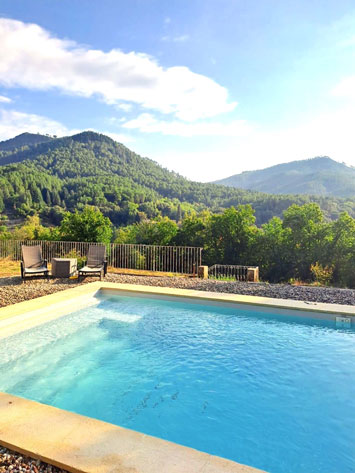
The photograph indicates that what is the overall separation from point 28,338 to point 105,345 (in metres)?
1.30

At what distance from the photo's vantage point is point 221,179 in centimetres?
18025

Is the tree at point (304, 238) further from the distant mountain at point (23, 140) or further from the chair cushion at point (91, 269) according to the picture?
the distant mountain at point (23, 140)

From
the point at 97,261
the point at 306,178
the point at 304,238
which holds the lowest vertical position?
the point at 97,261

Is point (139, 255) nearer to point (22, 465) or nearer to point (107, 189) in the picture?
point (22, 465)

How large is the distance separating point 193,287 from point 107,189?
2410 inches

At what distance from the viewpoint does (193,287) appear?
28.1 ft

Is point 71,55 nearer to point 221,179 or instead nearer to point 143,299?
point 143,299

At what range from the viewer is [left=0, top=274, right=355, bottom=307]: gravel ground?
287 inches

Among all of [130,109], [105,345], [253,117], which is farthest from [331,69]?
[130,109]

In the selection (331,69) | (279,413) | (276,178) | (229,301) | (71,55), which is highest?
(276,178)

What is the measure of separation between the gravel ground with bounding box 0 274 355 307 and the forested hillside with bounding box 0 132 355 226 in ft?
129

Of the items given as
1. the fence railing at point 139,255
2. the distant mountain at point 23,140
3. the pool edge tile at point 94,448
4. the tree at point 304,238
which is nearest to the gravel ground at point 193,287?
the fence railing at point 139,255

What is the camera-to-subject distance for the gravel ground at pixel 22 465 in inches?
86.0

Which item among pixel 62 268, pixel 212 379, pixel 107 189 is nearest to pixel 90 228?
pixel 62 268
